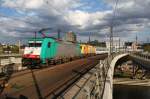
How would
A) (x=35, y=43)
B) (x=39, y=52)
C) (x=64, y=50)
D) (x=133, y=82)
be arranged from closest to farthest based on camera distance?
(x=39, y=52)
(x=35, y=43)
(x=64, y=50)
(x=133, y=82)

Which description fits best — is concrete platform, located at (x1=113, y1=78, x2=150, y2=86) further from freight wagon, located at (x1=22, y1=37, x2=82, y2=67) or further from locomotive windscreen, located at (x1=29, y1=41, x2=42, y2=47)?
locomotive windscreen, located at (x1=29, y1=41, x2=42, y2=47)

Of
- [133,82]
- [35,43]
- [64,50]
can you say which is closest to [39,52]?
[35,43]

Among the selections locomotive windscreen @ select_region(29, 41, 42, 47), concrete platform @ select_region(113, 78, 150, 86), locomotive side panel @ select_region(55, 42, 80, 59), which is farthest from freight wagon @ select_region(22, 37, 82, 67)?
concrete platform @ select_region(113, 78, 150, 86)

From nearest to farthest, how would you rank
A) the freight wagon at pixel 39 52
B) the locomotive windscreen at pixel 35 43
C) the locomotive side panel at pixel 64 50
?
the freight wagon at pixel 39 52 → the locomotive windscreen at pixel 35 43 → the locomotive side panel at pixel 64 50

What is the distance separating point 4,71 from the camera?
28016mm

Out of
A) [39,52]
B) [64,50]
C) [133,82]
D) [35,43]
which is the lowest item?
[133,82]

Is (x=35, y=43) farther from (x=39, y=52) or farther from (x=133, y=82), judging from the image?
(x=133, y=82)

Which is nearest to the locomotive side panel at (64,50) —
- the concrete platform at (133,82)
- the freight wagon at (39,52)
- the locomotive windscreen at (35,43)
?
the freight wagon at (39,52)

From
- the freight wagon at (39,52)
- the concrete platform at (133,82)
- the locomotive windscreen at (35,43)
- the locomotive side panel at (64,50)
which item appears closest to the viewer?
the freight wagon at (39,52)

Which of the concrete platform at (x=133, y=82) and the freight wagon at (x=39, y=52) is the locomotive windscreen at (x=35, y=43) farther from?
the concrete platform at (x=133, y=82)

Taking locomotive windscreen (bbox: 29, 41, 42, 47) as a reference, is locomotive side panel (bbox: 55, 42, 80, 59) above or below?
below

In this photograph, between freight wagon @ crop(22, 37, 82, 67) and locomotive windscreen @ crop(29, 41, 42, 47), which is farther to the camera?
locomotive windscreen @ crop(29, 41, 42, 47)

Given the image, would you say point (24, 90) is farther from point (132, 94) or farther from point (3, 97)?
point (132, 94)

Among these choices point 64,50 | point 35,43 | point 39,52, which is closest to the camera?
point 39,52
